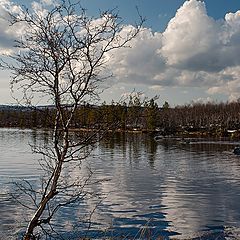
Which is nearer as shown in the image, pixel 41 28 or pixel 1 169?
pixel 41 28

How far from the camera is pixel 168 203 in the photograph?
17.7 m

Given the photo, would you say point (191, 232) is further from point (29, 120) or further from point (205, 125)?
point (205, 125)

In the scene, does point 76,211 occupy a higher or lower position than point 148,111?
lower

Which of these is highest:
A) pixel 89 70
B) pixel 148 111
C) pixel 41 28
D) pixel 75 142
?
pixel 41 28

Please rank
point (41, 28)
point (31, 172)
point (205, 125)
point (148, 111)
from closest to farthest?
1. point (41, 28)
2. point (148, 111)
3. point (31, 172)
4. point (205, 125)

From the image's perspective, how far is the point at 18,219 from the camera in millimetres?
14680

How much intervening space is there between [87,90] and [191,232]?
8746 millimetres

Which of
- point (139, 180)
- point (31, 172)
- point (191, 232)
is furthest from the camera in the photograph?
point (31, 172)


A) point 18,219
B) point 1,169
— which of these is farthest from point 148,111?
point 1,169

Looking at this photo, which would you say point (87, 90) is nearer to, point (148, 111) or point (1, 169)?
point (148, 111)

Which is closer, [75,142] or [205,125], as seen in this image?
[75,142]

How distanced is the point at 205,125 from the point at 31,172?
87391 mm

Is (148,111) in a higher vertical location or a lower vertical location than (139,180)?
higher

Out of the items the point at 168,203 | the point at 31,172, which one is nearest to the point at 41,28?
the point at 168,203
